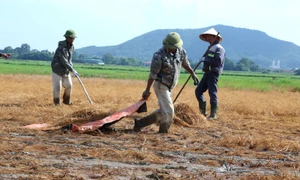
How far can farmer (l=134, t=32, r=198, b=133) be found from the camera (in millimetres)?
7117

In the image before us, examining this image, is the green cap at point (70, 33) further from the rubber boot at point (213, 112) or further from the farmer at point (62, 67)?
the rubber boot at point (213, 112)

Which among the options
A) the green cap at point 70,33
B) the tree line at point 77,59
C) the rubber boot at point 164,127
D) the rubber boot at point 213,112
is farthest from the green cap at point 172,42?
the tree line at point 77,59

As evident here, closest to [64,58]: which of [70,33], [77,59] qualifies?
[70,33]

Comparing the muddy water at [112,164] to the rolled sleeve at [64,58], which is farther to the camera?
the rolled sleeve at [64,58]

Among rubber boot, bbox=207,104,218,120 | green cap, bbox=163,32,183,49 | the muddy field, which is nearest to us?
the muddy field

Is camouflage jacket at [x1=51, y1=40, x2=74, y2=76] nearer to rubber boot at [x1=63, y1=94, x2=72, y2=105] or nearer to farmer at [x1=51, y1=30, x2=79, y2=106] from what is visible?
farmer at [x1=51, y1=30, x2=79, y2=106]

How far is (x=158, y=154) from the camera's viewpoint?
226 inches

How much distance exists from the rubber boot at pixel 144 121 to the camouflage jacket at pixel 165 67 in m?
0.54

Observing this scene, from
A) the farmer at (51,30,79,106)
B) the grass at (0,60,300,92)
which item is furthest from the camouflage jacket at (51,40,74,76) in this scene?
the grass at (0,60,300,92)

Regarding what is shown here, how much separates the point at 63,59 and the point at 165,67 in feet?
12.7

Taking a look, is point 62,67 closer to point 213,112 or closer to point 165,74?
point 213,112

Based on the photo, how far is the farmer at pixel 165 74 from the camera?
712cm

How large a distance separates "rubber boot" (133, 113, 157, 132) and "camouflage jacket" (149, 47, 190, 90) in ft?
1.77

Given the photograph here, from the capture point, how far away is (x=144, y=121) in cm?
752
